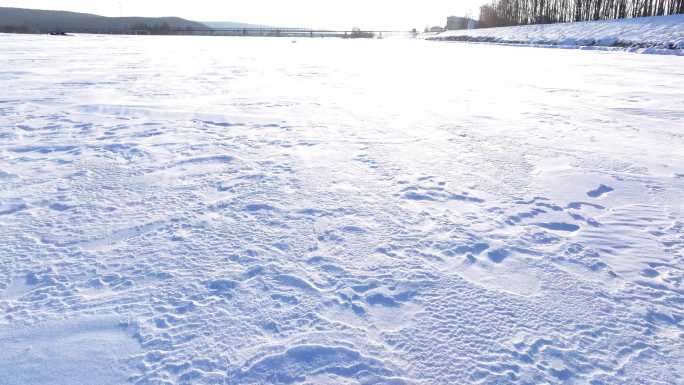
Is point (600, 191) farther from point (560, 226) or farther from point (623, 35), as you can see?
point (623, 35)

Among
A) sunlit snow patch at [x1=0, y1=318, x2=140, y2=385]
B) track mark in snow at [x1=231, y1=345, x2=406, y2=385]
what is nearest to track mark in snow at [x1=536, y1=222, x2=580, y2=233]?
track mark in snow at [x1=231, y1=345, x2=406, y2=385]

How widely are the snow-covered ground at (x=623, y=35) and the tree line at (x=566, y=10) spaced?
16.4 ft

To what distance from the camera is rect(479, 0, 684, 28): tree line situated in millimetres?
22984

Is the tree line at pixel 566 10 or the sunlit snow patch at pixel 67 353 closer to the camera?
the sunlit snow patch at pixel 67 353

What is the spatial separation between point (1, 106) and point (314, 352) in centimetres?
528

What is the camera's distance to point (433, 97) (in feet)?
18.8

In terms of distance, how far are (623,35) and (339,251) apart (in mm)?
19932

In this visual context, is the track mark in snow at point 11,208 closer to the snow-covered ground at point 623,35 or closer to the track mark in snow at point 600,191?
the track mark in snow at point 600,191

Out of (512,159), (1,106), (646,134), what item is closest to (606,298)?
(512,159)

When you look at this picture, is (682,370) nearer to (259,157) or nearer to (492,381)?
(492,381)

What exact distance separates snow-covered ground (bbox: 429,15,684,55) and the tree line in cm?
500

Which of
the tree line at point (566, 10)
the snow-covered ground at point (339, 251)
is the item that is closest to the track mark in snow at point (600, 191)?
the snow-covered ground at point (339, 251)

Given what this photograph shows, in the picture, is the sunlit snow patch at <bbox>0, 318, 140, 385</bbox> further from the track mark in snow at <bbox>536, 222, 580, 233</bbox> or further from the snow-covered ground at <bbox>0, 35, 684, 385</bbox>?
the track mark in snow at <bbox>536, 222, 580, 233</bbox>

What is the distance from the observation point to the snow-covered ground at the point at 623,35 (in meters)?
13.8
